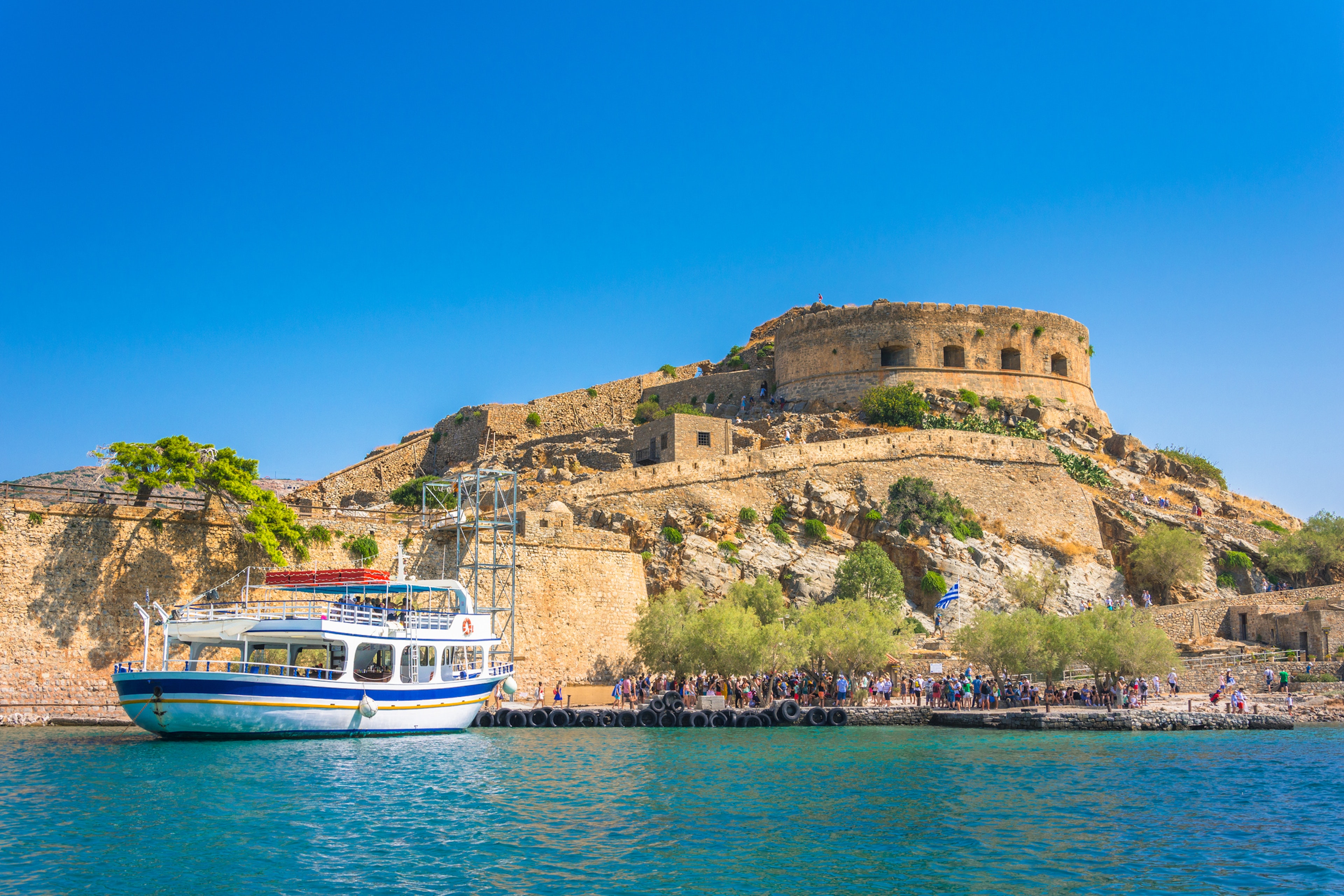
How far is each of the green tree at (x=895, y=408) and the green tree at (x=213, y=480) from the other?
1104 inches

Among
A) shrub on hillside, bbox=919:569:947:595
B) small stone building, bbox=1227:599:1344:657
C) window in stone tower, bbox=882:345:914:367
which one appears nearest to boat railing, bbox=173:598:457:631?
shrub on hillside, bbox=919:569:947:595

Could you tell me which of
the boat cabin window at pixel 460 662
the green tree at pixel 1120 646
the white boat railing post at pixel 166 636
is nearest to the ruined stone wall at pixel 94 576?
the boat cabin window at pixel 460 662

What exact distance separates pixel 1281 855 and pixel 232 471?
77.3 ft

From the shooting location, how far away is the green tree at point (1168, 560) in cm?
4209

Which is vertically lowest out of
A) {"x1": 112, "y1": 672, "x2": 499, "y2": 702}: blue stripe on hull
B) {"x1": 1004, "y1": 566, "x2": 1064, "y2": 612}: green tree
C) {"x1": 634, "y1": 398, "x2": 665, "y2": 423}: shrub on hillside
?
{"x1": 112, "y1": 672, "x2": 499, "y2": 702}: blue stripe on hull

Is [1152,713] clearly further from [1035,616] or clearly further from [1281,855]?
[1281,855]

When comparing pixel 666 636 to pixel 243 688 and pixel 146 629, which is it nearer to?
pixel 243 688

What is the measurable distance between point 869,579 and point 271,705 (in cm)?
1899

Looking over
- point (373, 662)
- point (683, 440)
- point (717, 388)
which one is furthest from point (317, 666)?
point (717, 388)

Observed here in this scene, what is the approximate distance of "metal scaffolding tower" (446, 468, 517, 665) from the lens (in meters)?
30.2

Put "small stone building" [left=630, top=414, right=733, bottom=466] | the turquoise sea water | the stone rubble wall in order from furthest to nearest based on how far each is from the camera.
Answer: the stone rubble wall < "small stone building" [left=630, top=414, right=733, bottom=466] < the turquoise sea water

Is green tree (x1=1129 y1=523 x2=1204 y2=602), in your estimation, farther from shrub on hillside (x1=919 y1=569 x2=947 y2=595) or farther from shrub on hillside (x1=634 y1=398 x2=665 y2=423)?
shrub on hillside (x1=634 y1=398 x2=665 y2=423)

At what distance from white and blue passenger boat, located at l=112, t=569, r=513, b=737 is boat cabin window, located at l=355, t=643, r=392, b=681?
32 mm

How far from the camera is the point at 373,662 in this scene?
85.1ft
